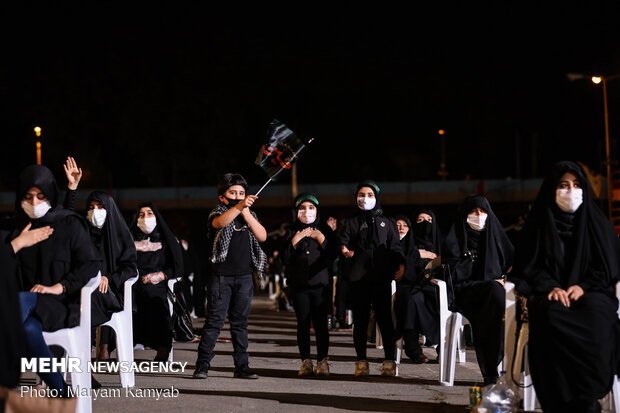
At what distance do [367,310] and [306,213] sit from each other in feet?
3.79

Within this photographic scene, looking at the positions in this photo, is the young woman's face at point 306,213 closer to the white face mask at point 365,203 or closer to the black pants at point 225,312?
the white face mask at point 365,203

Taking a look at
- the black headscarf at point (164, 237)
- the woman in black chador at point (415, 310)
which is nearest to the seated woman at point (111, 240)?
the black headscarf at point (164, 237)

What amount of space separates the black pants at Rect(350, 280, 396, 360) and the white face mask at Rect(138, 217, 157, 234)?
9.19 ft

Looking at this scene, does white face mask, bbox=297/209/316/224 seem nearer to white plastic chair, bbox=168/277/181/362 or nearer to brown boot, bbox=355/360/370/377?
brown boot, bbox=355/360/370/377

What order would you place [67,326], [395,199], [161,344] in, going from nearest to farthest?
[67,326] < [161,344] < [395,199]

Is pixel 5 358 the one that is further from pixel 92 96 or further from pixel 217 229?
pixel 92 96

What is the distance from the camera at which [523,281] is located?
678cm

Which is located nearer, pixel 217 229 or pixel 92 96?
pixel 217 229

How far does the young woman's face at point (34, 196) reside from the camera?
6668mm

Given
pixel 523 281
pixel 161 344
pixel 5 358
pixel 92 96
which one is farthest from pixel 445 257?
pixel 92 96

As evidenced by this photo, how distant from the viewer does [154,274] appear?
10766 mm

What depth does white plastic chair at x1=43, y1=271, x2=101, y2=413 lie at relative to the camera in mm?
6551

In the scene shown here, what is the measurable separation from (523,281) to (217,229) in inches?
131

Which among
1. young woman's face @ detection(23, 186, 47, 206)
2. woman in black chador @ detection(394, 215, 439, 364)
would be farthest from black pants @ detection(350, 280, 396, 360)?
young woman's face @ detection(23, 186, 47, 206)
